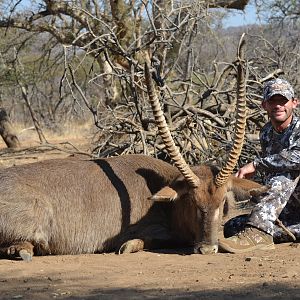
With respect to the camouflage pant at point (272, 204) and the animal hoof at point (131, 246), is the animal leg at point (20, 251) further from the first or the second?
the camouflage pant at point (272, 204)

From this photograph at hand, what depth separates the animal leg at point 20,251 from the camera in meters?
6.19

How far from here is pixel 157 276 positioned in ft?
17.2

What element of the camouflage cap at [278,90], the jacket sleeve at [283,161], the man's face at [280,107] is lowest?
the jacket sleeve at [283,161]

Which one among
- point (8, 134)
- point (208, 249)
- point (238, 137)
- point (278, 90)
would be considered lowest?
point (8, 134)

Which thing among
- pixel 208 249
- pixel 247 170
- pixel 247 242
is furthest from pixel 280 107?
pixel 208 249

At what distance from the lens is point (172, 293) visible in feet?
15.0

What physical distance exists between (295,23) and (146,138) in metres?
15.3

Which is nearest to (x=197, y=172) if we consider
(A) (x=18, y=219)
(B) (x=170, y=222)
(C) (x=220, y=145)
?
(B) (x=170, y=222)

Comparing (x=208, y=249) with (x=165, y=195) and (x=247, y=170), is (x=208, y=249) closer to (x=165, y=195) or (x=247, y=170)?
(x=165, y=195)

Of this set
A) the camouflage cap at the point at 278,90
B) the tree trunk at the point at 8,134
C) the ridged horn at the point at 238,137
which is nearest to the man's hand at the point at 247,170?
the ridged horn at the point at 238,137

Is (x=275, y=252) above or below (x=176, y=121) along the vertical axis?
below

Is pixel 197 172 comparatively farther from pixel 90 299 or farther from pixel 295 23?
pixel 295 23

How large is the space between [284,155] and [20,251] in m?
2.56

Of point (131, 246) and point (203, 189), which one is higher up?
point (203, 189)
